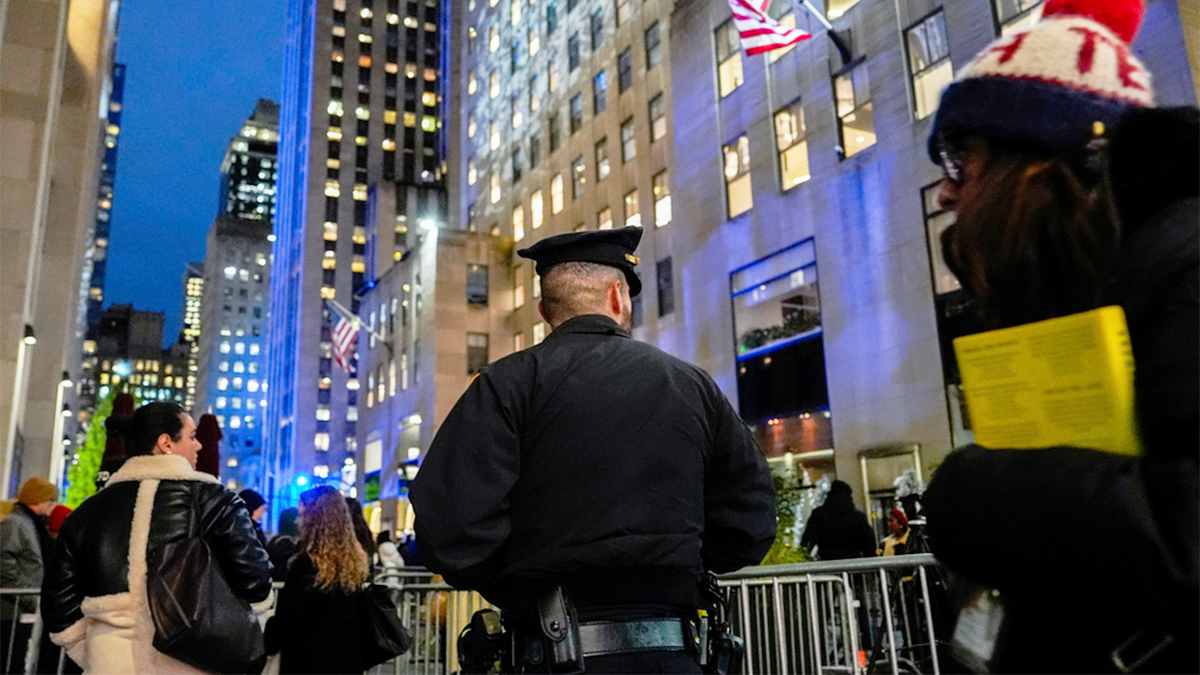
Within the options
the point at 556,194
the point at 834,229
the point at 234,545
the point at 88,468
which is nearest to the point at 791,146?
the point at 834,229

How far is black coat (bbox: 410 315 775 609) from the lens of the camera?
2.95 metres

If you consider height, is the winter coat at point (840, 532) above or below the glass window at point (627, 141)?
below

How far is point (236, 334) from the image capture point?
505 ft

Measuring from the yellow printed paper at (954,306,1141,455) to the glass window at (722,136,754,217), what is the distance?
85.9ft

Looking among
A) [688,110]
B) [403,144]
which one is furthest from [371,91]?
[688,110]

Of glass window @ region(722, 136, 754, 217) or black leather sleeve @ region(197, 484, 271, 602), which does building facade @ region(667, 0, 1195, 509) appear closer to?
glass window @ region(722, 136, 754, 217)

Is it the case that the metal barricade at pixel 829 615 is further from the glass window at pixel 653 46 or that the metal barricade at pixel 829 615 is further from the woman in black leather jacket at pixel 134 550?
the glass window at pixel 653 46

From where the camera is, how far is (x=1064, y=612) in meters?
1.57

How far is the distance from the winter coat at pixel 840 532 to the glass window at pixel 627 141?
2667 centimetres

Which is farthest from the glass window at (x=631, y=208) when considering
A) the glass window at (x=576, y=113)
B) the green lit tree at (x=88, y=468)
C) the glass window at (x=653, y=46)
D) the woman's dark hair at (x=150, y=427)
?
the woman's dark hair at (x=150, y=427)

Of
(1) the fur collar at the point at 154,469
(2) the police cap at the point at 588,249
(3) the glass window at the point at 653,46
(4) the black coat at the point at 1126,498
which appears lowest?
(4) the black coat at the point at 1126,498

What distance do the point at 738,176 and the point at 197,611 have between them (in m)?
25.1

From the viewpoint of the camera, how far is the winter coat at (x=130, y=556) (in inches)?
184

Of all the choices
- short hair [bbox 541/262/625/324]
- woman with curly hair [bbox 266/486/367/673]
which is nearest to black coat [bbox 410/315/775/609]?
short hair [bbox 541/262/625/324]
